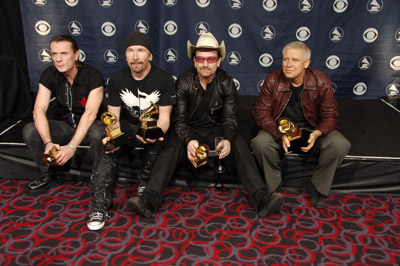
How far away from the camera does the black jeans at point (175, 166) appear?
302cm

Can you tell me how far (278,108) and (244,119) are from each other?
84 centimetres

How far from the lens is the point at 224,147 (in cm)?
302

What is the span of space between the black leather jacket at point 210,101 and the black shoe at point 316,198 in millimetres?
894

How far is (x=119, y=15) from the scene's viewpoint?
479 centimetres

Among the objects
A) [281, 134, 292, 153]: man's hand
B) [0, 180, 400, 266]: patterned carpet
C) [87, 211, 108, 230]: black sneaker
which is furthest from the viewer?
[281, 134, 292, 153]: man's hand

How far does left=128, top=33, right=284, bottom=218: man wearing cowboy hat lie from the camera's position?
3.02m

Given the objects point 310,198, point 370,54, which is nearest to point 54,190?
point 310,198

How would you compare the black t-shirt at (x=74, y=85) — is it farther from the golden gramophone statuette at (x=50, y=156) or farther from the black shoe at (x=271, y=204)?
the black shoe at (x=271, y=204)

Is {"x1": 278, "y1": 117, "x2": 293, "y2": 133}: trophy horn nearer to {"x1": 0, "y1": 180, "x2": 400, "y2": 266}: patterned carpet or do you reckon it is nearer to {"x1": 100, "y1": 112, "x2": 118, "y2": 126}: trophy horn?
{"x1": 0, "y1": 180, "x2": 400, "y2": 266}: patterned carpet

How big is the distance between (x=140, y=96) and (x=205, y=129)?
0.69 meters

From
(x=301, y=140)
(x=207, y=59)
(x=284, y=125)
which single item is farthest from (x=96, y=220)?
(x=301, y=140)

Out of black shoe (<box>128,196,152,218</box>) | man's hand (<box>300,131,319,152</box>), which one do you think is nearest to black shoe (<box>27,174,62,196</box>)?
black shoe (<box>128,196,152,218</box>)

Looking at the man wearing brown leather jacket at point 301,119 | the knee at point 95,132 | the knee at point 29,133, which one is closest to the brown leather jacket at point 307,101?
the man wearing brown leather jacket at point 301,119

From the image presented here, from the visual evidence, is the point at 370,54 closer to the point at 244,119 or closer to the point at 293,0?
the point at 293,0
